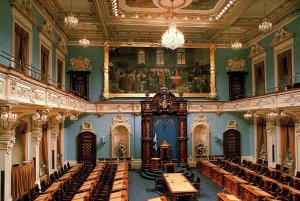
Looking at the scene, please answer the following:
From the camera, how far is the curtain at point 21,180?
11.2 meters

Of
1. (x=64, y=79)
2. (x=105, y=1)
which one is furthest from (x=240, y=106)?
(x=64, y=79)

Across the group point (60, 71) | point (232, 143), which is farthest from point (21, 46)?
point (232, 143)

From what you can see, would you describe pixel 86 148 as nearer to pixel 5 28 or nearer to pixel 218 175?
pixel 218 175

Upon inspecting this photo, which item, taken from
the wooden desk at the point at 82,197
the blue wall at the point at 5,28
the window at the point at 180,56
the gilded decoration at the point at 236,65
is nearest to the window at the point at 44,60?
the blue wall at the point at 5,28

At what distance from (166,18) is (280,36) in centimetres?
648

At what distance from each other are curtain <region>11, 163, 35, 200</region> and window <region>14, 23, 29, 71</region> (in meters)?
3.97

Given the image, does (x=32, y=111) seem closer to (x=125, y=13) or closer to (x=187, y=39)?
(x=125, y=13)

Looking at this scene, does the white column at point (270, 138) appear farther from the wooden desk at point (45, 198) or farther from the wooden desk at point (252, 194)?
the wooden desk at point (45, 198)

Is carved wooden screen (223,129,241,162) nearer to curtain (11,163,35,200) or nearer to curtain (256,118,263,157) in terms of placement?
curtain (256,118,263,157)

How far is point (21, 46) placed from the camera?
1224 cm

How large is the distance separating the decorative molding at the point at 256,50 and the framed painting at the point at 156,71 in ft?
8.54

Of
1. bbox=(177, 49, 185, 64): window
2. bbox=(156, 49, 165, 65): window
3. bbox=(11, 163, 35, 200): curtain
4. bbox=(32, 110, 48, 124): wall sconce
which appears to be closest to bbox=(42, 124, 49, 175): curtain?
bbox=(11, 163, 35, 200): curtain

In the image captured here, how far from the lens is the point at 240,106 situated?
18.9 m

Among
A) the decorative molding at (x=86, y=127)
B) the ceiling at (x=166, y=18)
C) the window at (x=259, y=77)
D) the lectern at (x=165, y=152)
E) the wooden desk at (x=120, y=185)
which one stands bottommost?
the wooden desk at (x=120, y=185)
